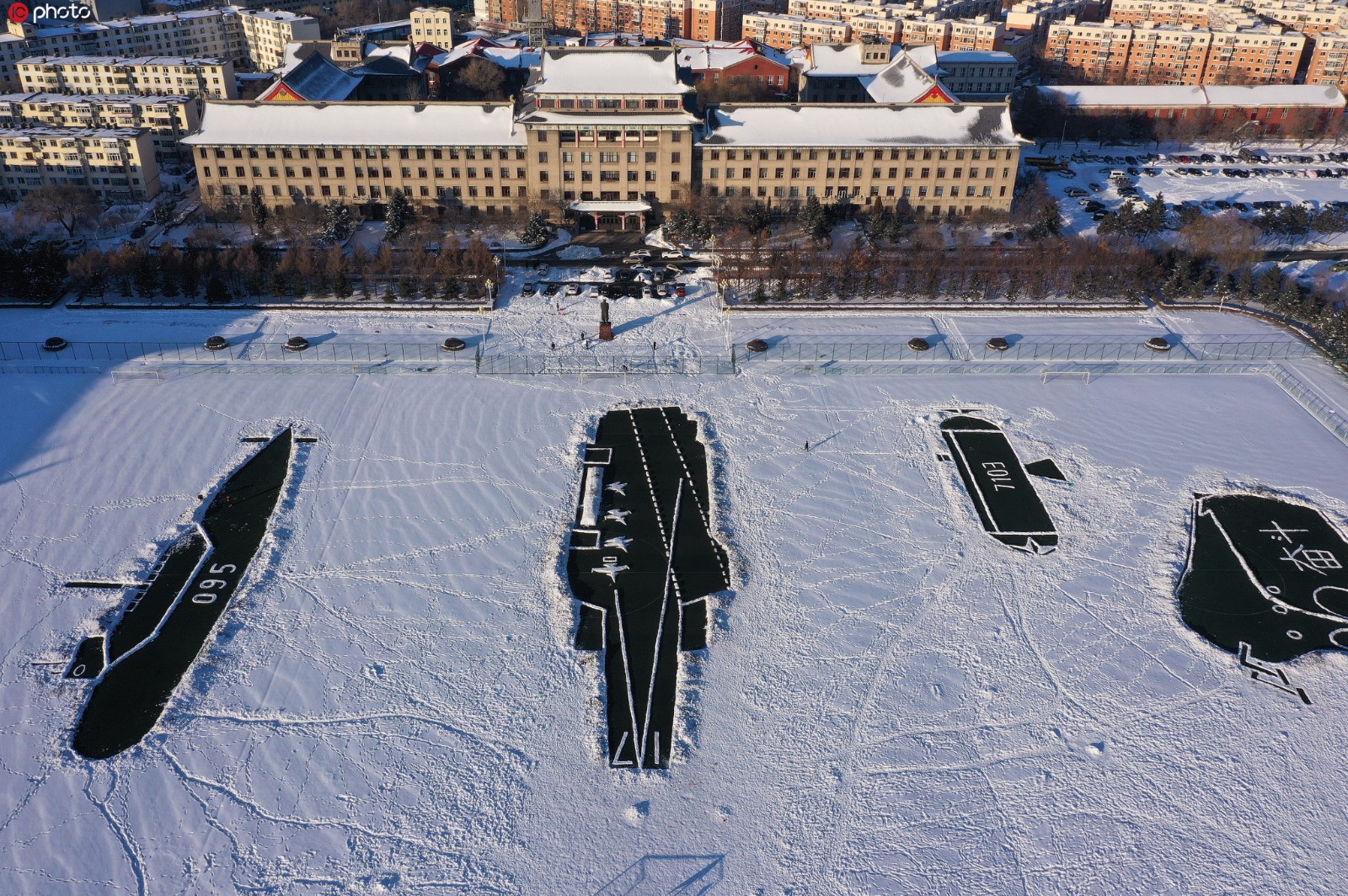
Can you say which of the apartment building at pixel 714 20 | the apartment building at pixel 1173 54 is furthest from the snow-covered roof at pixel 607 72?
the apartment building at pixel 1173 54

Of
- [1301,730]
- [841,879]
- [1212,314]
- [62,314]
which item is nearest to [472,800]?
[841,879]

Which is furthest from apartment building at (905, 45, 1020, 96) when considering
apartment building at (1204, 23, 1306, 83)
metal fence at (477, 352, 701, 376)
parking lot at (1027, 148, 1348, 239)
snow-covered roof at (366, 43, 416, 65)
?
metal fence at (477, 352, 701, 376)

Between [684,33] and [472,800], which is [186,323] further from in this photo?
[684,33]

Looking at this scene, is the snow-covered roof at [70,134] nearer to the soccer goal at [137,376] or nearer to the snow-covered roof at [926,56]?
the soccer goal at [137,376]

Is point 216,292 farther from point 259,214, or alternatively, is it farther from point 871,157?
point 871,157

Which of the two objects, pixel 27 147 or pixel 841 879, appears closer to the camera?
pixel 841 879

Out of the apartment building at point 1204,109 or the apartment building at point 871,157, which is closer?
the apartment building at point 871,157
